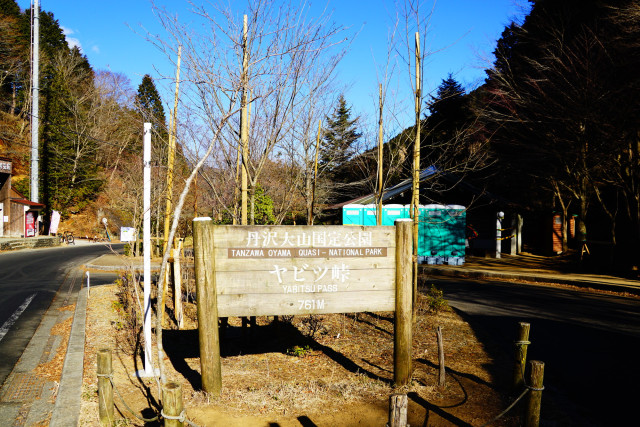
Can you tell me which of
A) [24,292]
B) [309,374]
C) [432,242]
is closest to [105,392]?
[309,374]

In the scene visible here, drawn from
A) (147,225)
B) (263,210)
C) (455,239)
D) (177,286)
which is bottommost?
(177,286)

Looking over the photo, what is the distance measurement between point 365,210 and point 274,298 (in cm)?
1734

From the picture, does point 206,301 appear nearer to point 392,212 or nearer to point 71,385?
point 71,385

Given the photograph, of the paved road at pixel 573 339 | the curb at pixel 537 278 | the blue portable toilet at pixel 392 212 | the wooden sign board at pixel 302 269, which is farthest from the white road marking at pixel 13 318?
the blue portable toilet at pixel 392 212

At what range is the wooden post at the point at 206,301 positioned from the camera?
4.95 meters

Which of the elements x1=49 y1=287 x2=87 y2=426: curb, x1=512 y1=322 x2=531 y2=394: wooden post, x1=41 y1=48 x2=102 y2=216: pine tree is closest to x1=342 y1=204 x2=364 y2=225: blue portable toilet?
x1=49 y1=287 x2=87 y2=426: curb

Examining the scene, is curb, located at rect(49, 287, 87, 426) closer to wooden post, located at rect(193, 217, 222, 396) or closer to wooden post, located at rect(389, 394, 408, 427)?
wooden post, located at rect(193, 217, 222, 396)

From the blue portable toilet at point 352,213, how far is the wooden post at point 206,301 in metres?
17.2

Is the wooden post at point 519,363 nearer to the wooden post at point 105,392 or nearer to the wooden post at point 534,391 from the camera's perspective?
the wooden post at point 534,391

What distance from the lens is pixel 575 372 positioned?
6.23m

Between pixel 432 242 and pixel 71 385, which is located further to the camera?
pixel 432 242

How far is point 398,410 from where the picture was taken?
10.4 ft

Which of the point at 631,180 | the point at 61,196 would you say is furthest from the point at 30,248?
the point at 631,180

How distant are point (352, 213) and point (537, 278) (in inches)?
351
